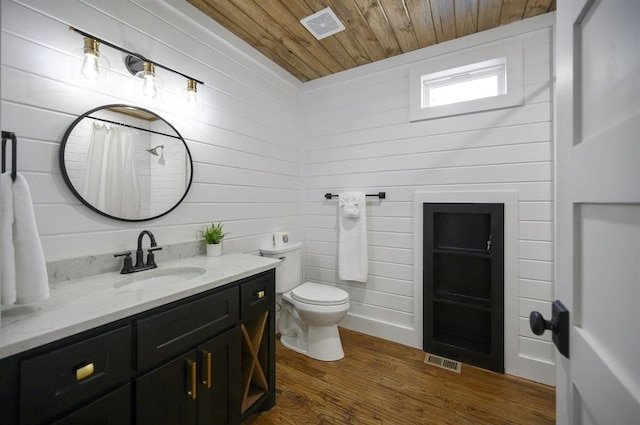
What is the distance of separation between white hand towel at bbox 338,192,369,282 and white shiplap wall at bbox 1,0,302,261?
0.55 m

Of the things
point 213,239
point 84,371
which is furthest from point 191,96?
point 84,371

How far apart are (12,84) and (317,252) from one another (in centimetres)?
229

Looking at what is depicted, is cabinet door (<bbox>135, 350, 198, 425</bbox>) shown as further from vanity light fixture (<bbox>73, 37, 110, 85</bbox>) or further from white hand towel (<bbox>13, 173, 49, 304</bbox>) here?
vanity light fixture (<bbox>73, 37, 110, 85</bbox>)

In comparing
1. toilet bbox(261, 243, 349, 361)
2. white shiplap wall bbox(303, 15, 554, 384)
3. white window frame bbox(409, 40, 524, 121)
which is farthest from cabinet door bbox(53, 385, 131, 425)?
white window frame bbox(409, 40, 524, 121)

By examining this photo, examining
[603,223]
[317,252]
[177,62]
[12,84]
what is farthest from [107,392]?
[317,252]

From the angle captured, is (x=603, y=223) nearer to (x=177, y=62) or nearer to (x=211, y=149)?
(x=211, y=149)

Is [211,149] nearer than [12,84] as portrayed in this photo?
No

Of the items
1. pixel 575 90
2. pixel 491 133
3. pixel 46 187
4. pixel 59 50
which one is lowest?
pixel 46 187

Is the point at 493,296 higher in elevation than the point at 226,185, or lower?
lower

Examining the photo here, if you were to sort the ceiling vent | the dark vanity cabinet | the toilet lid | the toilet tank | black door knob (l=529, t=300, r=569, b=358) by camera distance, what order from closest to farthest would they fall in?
black door knob (l=529, t=300, r=569, b=358)
the dark vanity cabinet
the ceiling vent
the toilet lid
the toilet tank

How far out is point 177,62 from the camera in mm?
1675

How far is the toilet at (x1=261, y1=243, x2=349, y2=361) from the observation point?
1.99m

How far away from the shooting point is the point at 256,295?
146 centimetres

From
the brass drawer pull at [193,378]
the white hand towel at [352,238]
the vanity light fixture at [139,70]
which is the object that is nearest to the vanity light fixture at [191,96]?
the vanity light fixture at [139,70]
